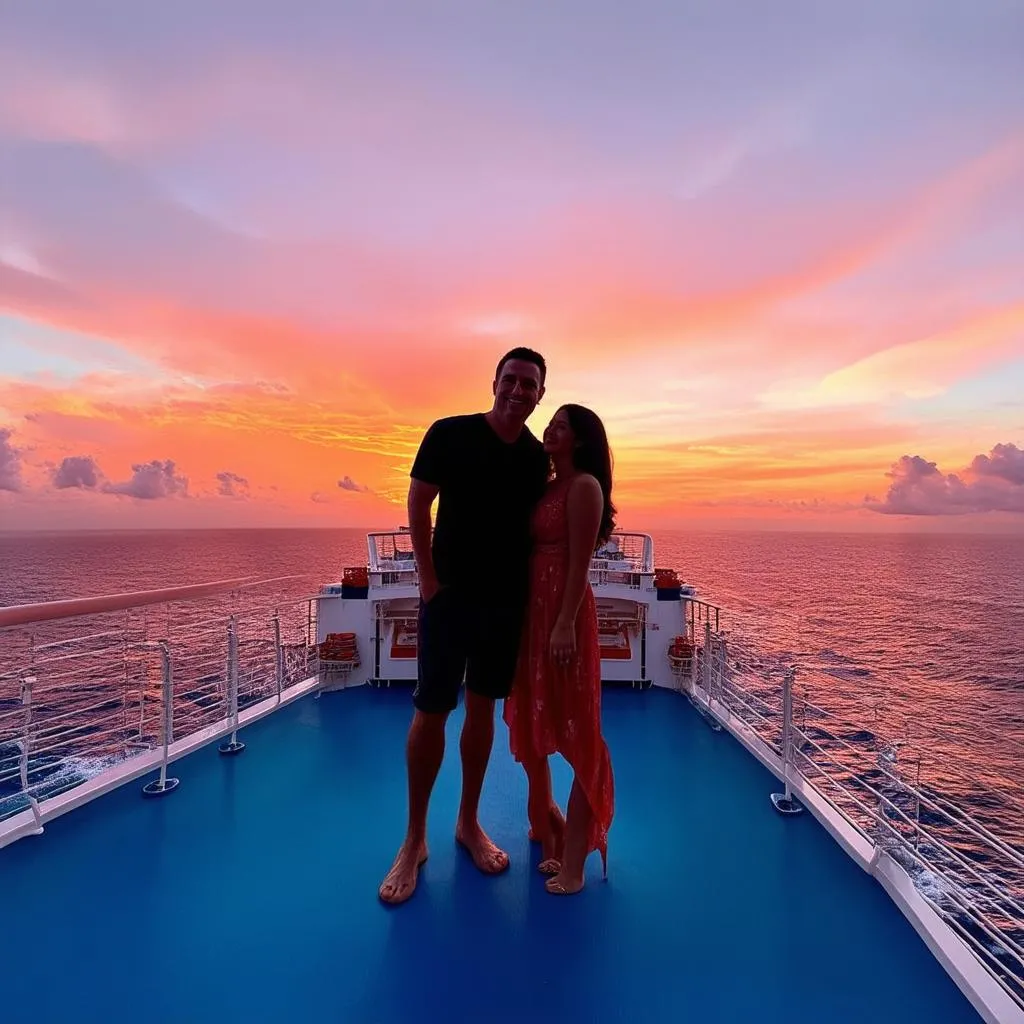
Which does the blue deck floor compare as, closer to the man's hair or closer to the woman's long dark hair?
the woman's long dark hair

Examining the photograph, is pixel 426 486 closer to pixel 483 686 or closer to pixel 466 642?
pixel 466 642

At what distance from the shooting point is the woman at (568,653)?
6.60ft

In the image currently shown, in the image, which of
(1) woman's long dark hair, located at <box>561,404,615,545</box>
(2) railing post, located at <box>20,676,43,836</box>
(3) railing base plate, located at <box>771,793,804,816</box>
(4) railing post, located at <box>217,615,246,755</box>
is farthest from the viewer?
(4) railing post, located at <box>217,615,246,755</box>

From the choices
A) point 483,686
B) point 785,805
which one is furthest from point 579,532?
point 785,805

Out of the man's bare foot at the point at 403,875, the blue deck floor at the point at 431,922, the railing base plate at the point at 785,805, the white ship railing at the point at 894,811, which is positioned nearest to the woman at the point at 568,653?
the blue deck floor at the point at 431,922

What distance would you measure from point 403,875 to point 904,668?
778 inches

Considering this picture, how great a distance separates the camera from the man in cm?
208

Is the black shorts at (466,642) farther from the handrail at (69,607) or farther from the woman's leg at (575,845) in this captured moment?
the handrail at (69,607)

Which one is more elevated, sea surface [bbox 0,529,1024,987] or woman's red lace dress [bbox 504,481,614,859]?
woman's red lace dress [bbox 504,481,614,859]

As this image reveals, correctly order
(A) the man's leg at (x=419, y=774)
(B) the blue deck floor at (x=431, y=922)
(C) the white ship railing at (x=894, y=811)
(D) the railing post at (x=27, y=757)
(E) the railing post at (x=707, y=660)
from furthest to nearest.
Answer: (E) the railing post at (x=707, y=660), (D) the railing post at (x=27, y=757), (A) the man's leg at (x=419, y=774), (C) the white ship railing at (x=894, y=811), (B) the blue deck floor at (x=431, y=922)

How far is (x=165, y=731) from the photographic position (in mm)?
3049

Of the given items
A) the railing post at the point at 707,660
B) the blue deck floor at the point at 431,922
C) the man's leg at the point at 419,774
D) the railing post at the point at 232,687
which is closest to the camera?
A: the blue deck floor at the point at 431,922

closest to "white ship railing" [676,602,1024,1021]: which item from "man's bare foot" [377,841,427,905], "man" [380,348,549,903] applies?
"man" [380,348,549,903]

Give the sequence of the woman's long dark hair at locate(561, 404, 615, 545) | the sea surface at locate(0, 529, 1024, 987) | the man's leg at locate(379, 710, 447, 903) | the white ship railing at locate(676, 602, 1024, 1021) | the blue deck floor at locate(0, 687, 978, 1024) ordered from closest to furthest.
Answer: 1. the blue deck floor at locate(0, 687, 978, 1024)
2. the white ship railing at locate(676, 602, 1024, 1021)
3. the woman's long dark hair at locate(561, 404, 615, 545)
4. the man's leg at locate(379, 710, 447, 903)
5. the sea surface at locate(0, 529, 1024, 987)
